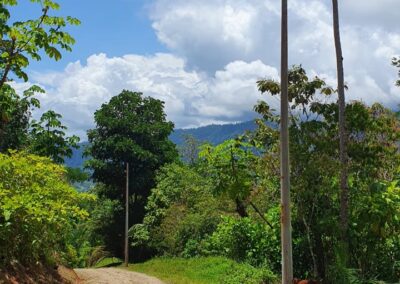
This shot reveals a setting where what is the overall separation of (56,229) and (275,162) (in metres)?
7.44

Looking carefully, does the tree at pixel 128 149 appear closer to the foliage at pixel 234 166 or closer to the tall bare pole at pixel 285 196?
the foliage at pixel 234 166

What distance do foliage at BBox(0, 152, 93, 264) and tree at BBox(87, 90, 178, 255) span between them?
1055 inches

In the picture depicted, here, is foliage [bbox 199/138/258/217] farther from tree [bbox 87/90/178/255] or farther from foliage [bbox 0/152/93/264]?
tree [bbox 87/90/178/255]

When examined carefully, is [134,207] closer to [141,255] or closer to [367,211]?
[141,255]

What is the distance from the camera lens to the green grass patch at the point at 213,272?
58.2 feet

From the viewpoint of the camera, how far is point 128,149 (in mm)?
39375

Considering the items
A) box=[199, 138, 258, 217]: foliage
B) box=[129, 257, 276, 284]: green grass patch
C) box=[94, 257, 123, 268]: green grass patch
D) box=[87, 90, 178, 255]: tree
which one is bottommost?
box=[94, 257, 123, 268]: green grass patch

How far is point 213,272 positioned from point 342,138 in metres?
9.11

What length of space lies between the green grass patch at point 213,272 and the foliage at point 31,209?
748cm

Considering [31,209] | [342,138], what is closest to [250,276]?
[342,138]

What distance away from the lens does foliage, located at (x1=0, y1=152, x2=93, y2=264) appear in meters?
10.2

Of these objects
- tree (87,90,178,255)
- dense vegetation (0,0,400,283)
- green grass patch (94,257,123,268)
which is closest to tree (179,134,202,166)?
tree (87,90,178,255)

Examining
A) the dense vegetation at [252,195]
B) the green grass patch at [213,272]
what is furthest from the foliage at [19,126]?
the green grass patch at [213,272]

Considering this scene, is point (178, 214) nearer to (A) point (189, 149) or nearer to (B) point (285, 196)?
(B) point (285, 196)
